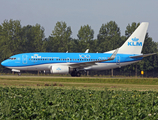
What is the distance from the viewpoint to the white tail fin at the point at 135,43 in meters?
48.9

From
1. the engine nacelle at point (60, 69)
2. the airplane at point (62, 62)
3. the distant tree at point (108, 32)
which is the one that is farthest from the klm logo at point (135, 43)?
the distant tree at point (108, 32)

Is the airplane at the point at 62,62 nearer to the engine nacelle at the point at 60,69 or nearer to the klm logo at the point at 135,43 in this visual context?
the engine nacelle at the point at 60,69

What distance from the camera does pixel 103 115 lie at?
10953 millimetres

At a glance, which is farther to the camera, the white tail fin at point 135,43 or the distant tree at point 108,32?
the distant tree at point 108,32

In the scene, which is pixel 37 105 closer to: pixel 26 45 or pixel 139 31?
pixel 139 31

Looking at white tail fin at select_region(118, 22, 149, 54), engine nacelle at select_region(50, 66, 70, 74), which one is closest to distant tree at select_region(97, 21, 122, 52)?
white tail fin at select_region(118, 22, 149, 54)

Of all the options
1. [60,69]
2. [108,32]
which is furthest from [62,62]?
[108,32]

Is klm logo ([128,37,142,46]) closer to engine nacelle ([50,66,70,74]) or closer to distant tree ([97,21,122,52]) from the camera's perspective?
engine nacelle ([50,66,70,74])

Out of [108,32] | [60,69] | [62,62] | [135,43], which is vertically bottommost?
[60,69]

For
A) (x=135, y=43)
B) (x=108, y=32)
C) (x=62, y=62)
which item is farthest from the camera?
(x=108, y=32)

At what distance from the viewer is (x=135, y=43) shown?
4966 centimetres

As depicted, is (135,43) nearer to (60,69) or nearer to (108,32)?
(60,69)

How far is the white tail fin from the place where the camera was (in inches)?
1925

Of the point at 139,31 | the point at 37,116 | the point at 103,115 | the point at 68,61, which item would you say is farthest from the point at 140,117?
the point at 139,31
